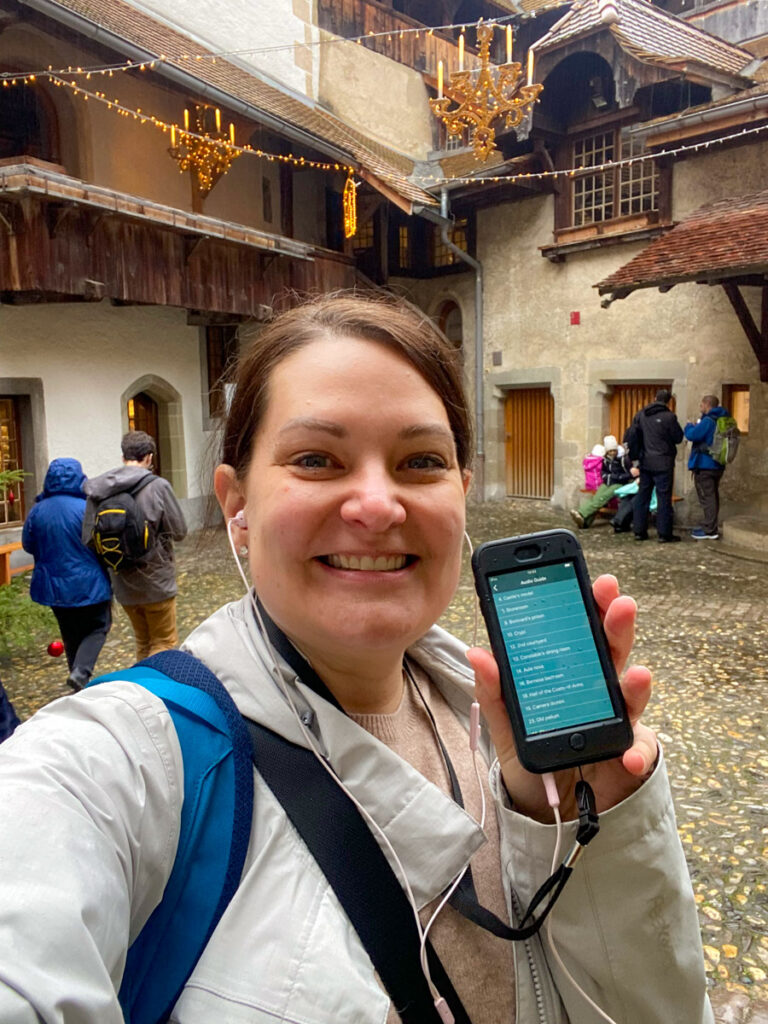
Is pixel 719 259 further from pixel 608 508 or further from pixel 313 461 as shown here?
pixel 313 461

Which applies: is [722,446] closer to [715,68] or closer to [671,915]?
[715,68]

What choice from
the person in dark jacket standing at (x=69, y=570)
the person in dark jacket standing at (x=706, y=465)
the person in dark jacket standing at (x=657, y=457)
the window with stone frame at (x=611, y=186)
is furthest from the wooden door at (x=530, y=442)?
the person in dark jacket standing at (x=69, y=570)

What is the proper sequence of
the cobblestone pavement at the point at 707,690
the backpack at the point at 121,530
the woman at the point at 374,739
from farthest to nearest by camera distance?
the backpack at the point at 121,530 → the cobblestone pavement at the point at 707,690 → the woman at the point at 374,739

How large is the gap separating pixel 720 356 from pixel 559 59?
5398 millimetres

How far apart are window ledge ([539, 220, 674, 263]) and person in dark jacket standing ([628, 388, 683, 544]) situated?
296 centimetres

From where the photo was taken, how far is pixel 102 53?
32.1ft

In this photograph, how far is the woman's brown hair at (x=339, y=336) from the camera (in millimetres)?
1181

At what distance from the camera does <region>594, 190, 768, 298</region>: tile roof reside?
9.02 meters

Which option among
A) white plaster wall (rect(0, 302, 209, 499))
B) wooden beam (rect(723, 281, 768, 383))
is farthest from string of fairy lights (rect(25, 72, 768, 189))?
white plaster wall (rect(0, 302, 209, 499))

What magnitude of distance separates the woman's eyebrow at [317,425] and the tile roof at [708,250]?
8.98 meters

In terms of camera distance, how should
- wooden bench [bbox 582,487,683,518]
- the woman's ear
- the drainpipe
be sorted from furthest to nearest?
the drainpipe
wooden bench [bbox 582,487,683,518]
the woman's ear

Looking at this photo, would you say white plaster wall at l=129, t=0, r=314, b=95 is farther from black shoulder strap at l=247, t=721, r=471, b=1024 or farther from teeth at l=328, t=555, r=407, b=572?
black shoulder strap at l=247, t=721, r=471, b=1024

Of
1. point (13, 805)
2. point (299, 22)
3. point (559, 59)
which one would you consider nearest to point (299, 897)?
point (13, 805)

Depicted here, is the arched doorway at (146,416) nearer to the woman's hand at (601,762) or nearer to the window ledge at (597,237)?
the window ledge at (597,237)
